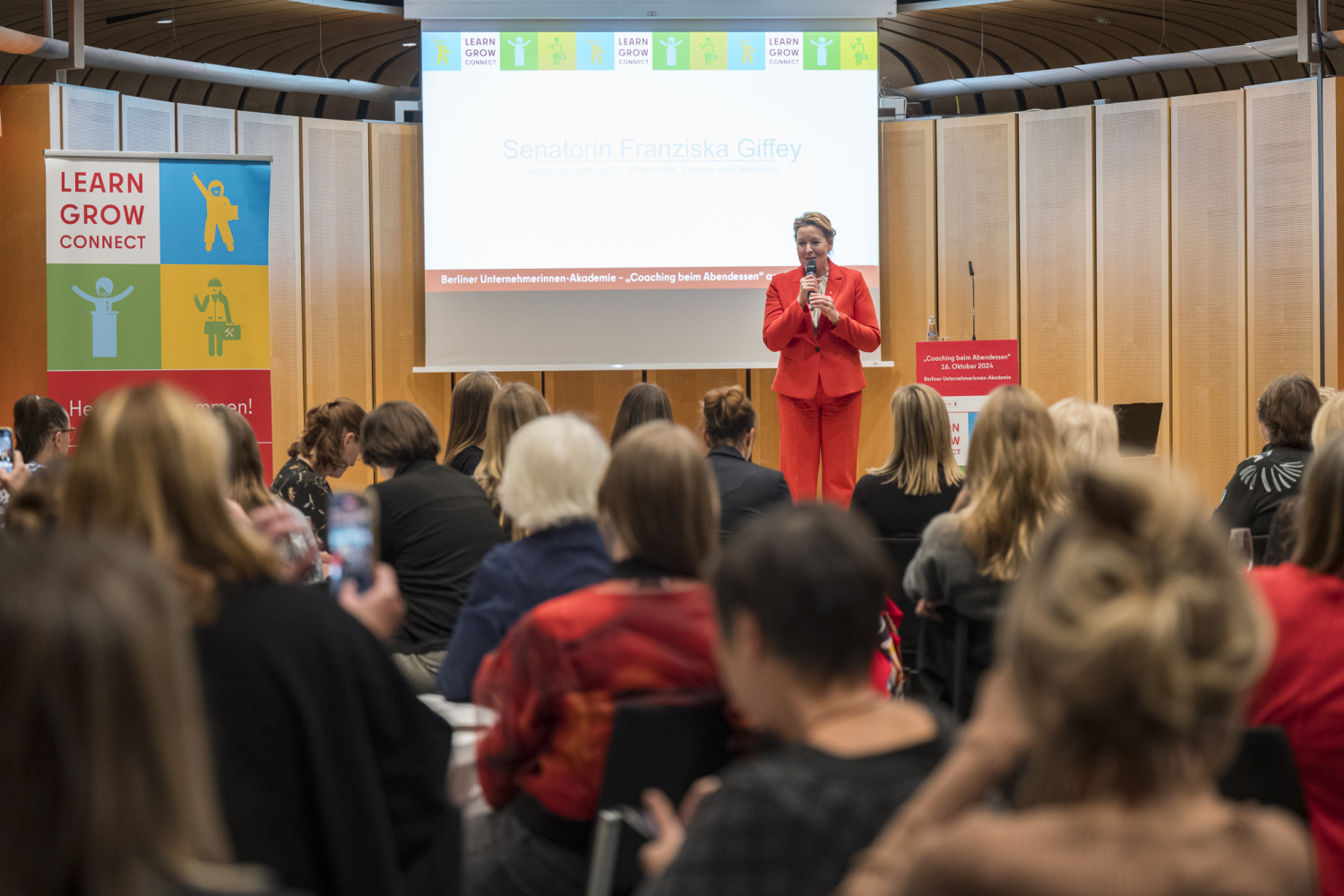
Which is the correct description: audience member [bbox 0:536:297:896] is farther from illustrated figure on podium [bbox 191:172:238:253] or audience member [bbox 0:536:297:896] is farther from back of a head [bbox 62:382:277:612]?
illustrated figure on podium [bbox 191:172:238:253]

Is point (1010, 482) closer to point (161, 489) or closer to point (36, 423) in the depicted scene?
point (161, 489)

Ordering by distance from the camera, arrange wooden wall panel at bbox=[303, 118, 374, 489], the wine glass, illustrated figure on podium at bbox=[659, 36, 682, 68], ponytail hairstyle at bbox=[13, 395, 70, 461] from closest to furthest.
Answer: the wine glass, ponytail hairstyle at bbox=[13, 395, 70, 461], illustrated figure on podium at bbox=[659, 36, 682, 68], wooden wall panel at bbox=[303, 118, 374, 489]

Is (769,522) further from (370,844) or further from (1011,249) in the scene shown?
(1011,249)

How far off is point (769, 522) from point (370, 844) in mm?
634

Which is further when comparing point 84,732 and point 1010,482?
point 1010,482

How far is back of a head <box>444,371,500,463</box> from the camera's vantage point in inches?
165

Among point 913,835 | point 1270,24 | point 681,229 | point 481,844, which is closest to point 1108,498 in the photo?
point 913,835

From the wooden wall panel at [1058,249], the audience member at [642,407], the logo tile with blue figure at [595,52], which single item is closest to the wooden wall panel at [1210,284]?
the wooden wall panel at [1058,249]

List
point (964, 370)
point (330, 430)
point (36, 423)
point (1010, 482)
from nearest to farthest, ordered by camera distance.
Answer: point (1010, 482) < point (330, 430) < point (36, 423) < point (964, 370)

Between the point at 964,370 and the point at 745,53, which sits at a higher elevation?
the point at 745,53

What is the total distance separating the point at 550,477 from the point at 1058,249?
606 cm

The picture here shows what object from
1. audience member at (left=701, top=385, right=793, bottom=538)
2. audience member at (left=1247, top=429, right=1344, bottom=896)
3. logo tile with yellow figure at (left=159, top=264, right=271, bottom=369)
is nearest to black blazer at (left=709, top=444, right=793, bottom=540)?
audience member at (left=701, top=385, right=793, bottom=538)

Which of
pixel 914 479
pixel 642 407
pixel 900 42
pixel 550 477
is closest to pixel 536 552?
pixel 550 477

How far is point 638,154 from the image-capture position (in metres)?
6.96
